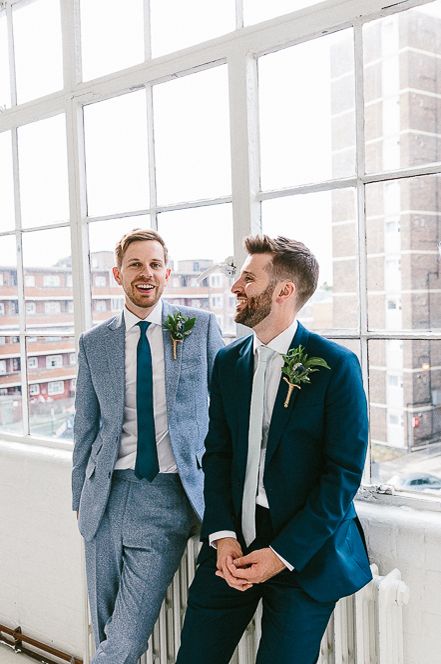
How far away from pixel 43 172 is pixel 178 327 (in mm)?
1445

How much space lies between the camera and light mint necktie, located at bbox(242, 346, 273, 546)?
207 cm

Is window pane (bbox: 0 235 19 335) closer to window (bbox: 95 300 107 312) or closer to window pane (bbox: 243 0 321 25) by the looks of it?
window (bbox: 95 300 107 312)

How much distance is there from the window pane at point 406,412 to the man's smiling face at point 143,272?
745 millimetres

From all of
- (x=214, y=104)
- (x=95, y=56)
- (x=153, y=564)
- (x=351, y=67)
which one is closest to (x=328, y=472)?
(x=153, y=564)

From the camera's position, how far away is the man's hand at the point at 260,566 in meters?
1.95

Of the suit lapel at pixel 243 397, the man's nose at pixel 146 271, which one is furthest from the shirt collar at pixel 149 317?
the suit lapel at pixel 243 397

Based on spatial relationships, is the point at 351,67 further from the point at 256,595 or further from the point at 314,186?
the point at 256,595

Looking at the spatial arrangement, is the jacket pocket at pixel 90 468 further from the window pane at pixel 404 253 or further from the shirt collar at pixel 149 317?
the window pane at pixel 404 253

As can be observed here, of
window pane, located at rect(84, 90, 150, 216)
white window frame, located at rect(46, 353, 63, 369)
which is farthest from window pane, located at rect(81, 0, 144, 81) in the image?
white window frame, located at rect(46, 353, 63, 369)

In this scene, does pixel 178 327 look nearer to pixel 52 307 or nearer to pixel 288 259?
pixel 288 259

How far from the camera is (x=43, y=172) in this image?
340 cm

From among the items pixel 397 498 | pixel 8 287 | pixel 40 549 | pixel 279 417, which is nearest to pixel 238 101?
pixel 279 417

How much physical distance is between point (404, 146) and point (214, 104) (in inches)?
32.1

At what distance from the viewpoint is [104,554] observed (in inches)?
96.2
